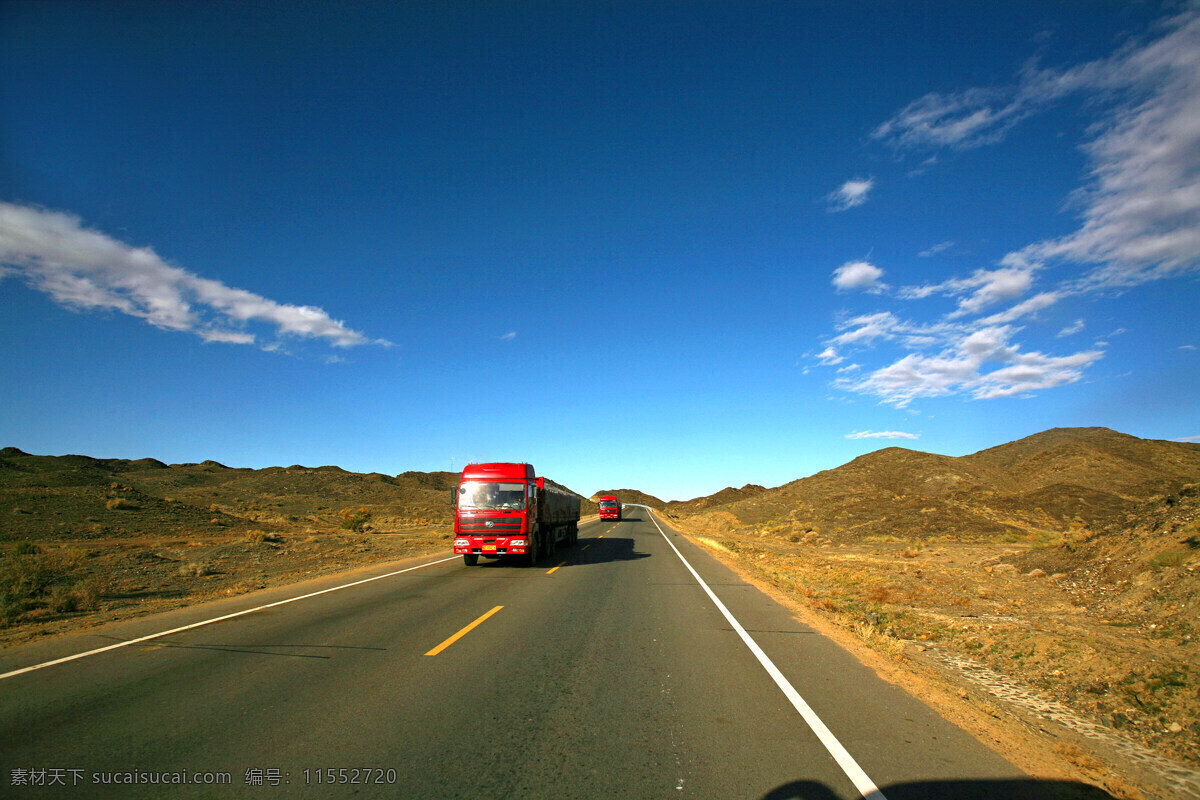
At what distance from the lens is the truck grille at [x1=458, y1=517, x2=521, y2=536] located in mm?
18016

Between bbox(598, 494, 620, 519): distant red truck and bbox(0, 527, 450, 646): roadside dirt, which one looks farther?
bbox(598, 494, 620, 519): distant red truck

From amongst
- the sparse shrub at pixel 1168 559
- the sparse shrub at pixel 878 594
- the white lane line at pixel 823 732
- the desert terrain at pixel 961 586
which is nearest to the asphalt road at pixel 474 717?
the white lane line at pixel 823 732

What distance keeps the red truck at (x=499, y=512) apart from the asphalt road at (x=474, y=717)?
27.5 ft

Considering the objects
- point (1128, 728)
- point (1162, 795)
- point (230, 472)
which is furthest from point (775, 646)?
point (230, 472)

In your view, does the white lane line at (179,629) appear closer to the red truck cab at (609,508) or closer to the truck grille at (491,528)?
the truck grille at (491,528)

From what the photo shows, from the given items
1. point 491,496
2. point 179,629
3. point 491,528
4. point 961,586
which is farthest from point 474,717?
point 961,586

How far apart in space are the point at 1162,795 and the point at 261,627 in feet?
36.4

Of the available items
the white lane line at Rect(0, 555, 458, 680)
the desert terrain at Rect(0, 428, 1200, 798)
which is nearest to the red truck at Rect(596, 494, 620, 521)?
the desert terrain at Rect(0, 428, 1200, 798)

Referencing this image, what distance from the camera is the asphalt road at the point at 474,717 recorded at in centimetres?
393

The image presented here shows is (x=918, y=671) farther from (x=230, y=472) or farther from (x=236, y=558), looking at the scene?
(x=230, y=472)

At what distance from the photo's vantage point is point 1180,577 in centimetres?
1011

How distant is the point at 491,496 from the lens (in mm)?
18562

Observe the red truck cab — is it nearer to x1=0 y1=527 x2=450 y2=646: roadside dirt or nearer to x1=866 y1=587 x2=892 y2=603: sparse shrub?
x1=0 y1=527 x2=450 y2=646: roadside dirt

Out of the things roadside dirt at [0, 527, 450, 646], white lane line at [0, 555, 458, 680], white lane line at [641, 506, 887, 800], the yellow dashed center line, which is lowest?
roadside dirt at [0, 527, 450, 646]
